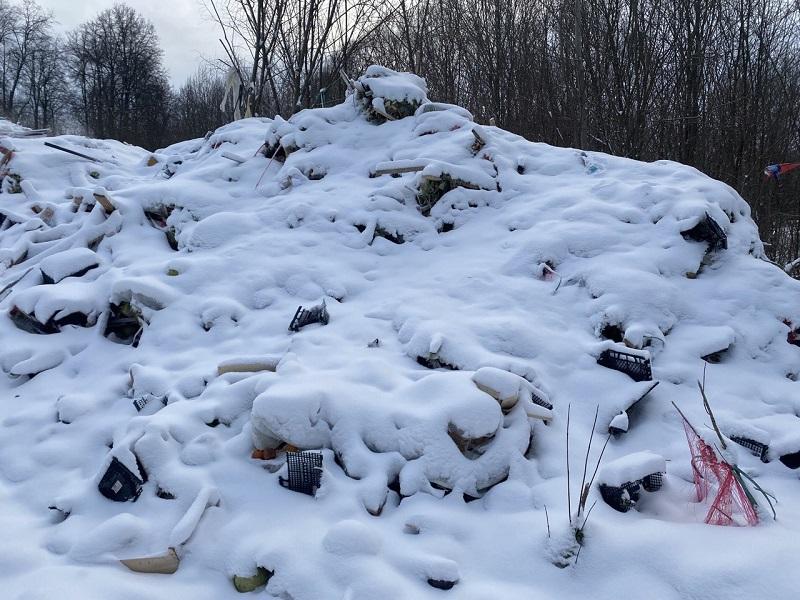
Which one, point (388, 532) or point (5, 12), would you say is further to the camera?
point (5, 12)

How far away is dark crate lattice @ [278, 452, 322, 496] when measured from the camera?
227 cm

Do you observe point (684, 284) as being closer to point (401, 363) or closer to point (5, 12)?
point (401, 363)

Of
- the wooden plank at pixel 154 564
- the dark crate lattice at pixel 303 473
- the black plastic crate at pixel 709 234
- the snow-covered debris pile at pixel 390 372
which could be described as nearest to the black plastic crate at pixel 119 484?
the snow-covered debris pile at pixel 390 372

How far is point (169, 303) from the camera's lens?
149 inches

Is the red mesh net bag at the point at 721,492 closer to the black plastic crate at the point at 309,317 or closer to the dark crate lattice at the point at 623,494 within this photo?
the dark crate lattice at the point at 623,494

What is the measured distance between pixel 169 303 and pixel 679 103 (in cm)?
864

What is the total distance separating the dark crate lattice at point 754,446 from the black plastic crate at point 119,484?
279 cm

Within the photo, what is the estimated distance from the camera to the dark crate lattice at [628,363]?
9.64 feet

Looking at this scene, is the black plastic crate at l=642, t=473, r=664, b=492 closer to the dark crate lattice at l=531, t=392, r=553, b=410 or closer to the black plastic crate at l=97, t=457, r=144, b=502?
the dark crate lattice at l=531, t=392, r=553, b=410

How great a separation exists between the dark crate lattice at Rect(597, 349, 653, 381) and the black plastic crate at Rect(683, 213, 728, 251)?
4.94 ft

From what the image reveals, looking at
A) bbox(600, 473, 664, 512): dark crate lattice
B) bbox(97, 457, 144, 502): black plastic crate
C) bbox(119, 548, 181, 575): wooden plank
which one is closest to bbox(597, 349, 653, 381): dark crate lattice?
bbox(600, 473, 664, 512): dark crate lattice

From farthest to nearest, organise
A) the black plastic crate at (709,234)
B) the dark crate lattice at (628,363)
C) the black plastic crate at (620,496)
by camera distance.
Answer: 1. the black plastic crate at (709,234)
2. the dark crate lattice at (628,363)
3. the black plastic crate at (620,496)

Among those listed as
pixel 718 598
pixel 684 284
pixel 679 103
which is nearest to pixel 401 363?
pixel 718 598

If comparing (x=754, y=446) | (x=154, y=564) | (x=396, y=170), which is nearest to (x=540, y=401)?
(x=754, y=446)
